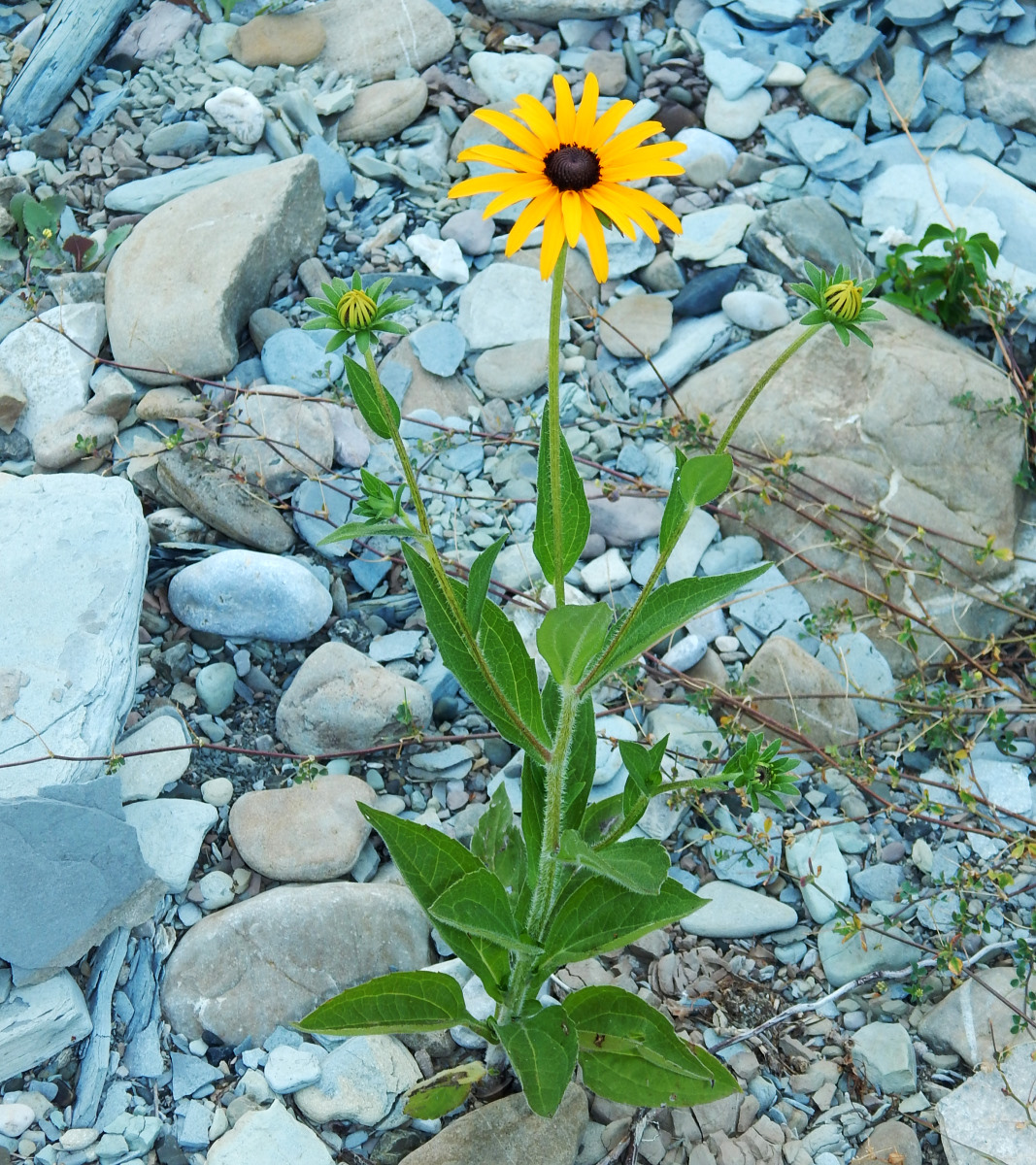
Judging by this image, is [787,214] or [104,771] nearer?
[104,771]

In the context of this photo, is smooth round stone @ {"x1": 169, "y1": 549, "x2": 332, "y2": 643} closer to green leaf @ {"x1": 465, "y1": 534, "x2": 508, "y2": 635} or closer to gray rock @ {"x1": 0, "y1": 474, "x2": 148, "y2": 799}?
gray rock @ {"x1": 0, "y1": 474, "x2": 148, "y2": 799}

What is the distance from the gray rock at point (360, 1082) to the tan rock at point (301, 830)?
418mm

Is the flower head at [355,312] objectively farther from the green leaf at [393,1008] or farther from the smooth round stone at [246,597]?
the smooth round stone at [246,597]

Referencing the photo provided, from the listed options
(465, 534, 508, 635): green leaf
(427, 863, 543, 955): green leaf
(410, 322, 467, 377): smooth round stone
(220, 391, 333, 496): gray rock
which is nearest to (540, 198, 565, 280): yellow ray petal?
(465, 534, 508, 635): green leaf

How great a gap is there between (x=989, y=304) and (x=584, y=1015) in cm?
267

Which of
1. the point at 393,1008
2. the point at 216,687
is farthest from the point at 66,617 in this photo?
the point at 393,1008

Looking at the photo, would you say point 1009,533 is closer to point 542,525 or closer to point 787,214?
point 787,214

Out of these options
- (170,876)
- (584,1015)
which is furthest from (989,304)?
(170,876)

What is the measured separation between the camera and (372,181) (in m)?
4.22

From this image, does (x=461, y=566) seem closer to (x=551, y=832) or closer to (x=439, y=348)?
(x=439, y=348)

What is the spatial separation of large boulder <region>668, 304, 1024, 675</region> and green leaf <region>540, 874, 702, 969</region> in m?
1.44

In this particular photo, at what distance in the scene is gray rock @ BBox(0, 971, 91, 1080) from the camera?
232 centimetres

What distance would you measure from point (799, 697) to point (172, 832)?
1.65 metres

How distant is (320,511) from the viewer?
11.1 ft
